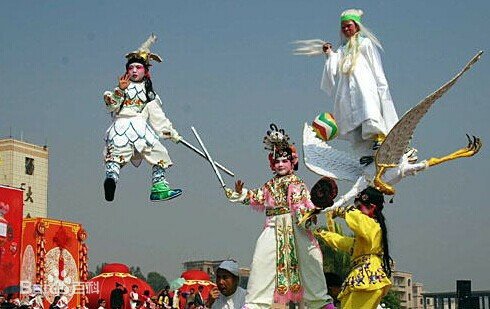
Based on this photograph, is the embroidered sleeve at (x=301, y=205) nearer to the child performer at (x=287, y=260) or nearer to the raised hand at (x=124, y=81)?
the child performer at (x=287, y=260)

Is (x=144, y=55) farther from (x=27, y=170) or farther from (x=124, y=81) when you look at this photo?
(x=27, y=170)

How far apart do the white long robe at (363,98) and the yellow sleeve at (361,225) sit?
147cm

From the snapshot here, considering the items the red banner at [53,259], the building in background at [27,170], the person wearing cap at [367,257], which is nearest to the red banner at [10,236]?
the red banner at [53,259]

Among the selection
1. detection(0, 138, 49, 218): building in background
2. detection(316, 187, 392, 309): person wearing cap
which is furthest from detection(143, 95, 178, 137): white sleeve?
detection(0, 138, 49, 218): building in background

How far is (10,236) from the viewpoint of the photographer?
19.7m

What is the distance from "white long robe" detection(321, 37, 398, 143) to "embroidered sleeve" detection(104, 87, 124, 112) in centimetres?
207

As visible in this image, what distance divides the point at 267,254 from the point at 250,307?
19.7 inches

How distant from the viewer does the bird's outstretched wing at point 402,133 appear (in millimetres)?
8242

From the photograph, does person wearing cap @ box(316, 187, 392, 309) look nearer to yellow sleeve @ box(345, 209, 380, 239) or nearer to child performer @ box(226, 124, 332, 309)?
yellow sleeve @ box(345, 209, 380, 239)

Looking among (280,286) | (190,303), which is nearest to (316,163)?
(280,286)

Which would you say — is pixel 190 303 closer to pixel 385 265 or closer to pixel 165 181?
pixel 165 181

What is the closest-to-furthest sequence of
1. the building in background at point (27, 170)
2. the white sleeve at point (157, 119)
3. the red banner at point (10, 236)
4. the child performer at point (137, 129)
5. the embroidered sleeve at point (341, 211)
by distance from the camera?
the embroidered sleeve at point (341, 211)
the child performer at point (137, 129)
the white sleeve at point (157, 119)
the red banner at point (10, 236)
the building in background at point (27, 170)

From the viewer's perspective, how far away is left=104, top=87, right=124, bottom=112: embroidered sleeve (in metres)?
8.87

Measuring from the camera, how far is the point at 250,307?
27.7 ft
